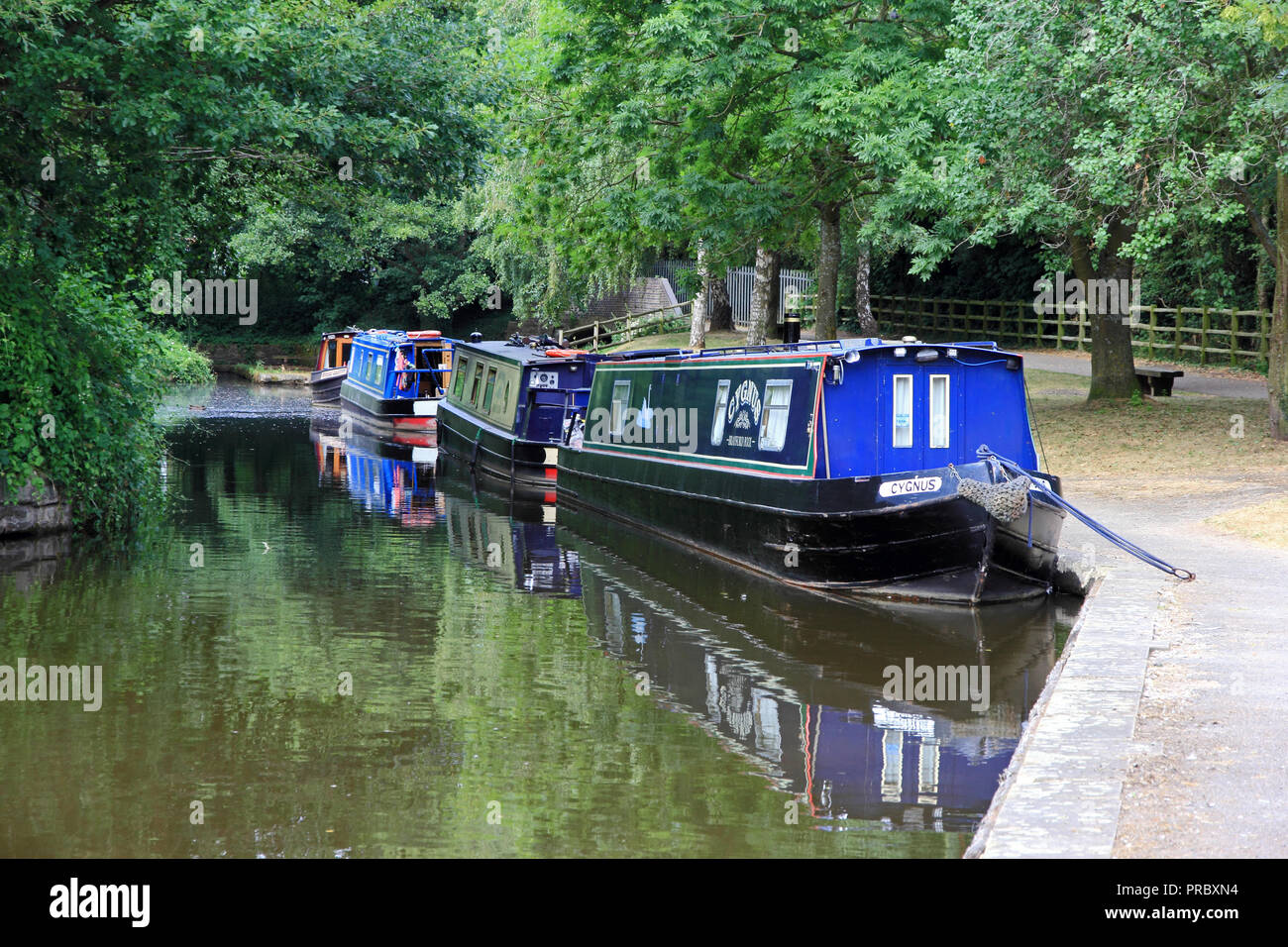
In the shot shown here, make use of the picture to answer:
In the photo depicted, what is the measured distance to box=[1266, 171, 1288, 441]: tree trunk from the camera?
18.7m

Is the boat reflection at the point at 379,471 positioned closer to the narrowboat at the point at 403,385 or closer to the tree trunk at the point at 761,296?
the narrowboat at the point at 403,385

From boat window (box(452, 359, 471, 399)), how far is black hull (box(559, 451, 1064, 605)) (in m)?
13.0

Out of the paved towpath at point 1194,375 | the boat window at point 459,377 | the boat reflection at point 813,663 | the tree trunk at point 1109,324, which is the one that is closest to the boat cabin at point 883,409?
the boat reflection at point 813,663

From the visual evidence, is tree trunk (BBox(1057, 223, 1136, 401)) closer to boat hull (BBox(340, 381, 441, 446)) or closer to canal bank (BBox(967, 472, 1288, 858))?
canal bank (BBox(967, 472, 1288, 858))

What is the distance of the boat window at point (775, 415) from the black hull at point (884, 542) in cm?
42

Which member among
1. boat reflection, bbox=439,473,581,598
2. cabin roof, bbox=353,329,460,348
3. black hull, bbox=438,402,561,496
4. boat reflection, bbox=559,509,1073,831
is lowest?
boat reflection, bbox=559,509,1073,831

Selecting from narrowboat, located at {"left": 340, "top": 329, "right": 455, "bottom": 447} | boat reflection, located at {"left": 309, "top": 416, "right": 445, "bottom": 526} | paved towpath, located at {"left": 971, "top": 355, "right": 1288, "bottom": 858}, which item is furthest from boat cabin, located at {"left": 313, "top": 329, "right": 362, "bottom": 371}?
paved towpath, located at {"left": 971, "top": 355, "right": 1288, "bottom": 858}

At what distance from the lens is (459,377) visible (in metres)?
27.8

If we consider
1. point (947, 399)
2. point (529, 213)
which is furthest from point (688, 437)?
point (529, 213)

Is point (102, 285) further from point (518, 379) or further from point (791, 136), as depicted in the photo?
point (791, 136)

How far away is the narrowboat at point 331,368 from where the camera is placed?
3806 centimetres

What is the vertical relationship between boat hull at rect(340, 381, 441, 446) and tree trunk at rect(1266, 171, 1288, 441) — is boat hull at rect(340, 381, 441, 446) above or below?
below

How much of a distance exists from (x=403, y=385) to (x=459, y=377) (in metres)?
4.49

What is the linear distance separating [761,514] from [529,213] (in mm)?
13976
